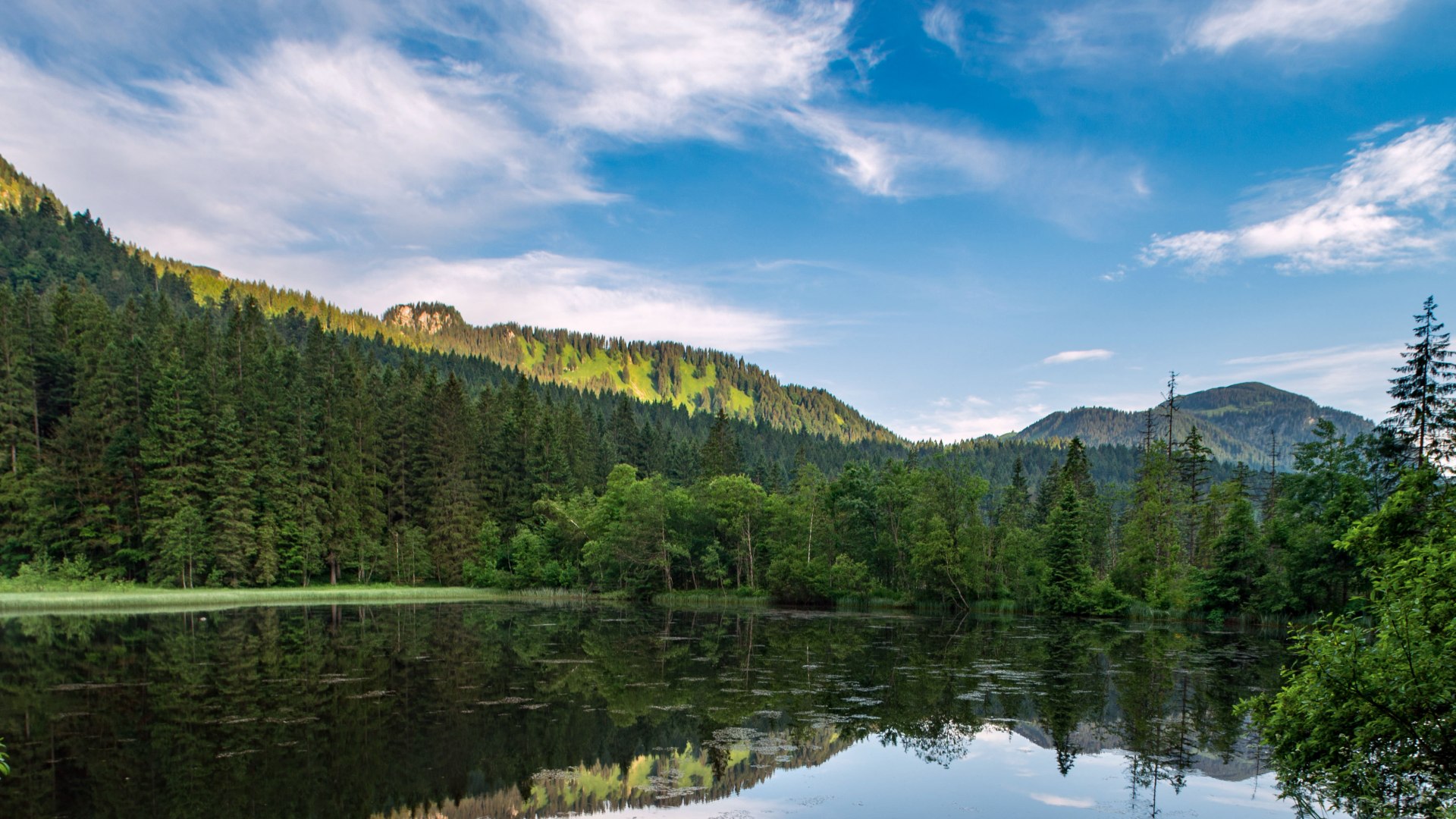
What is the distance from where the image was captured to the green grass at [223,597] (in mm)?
52125

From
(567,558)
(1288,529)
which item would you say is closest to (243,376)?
(567,558)

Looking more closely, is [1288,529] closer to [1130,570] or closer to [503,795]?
[1130,570]

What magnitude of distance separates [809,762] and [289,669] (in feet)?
63.4

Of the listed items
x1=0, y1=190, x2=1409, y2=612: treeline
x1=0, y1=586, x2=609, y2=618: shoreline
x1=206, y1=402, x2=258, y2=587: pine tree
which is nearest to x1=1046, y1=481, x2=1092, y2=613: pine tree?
x1=0, y1=190, x2=1409, y2=612: treeline

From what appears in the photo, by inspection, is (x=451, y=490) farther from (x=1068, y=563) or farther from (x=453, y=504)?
(x=1068, y=563)

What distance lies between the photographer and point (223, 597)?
6200cm

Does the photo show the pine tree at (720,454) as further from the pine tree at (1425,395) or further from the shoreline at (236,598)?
the pine tree at (1425,395)

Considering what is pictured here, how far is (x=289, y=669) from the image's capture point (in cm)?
2625

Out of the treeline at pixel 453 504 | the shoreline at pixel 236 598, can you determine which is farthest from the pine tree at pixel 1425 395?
the shoreline at pixel 236 598

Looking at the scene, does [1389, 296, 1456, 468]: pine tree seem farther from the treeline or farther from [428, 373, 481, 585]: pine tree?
[428, 373, 481, 585]: pine tree

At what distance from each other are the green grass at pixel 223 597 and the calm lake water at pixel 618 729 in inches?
845

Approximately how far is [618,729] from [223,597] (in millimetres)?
57612

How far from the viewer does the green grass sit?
52.1 m

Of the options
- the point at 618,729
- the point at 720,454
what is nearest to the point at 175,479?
the point at 720,454
